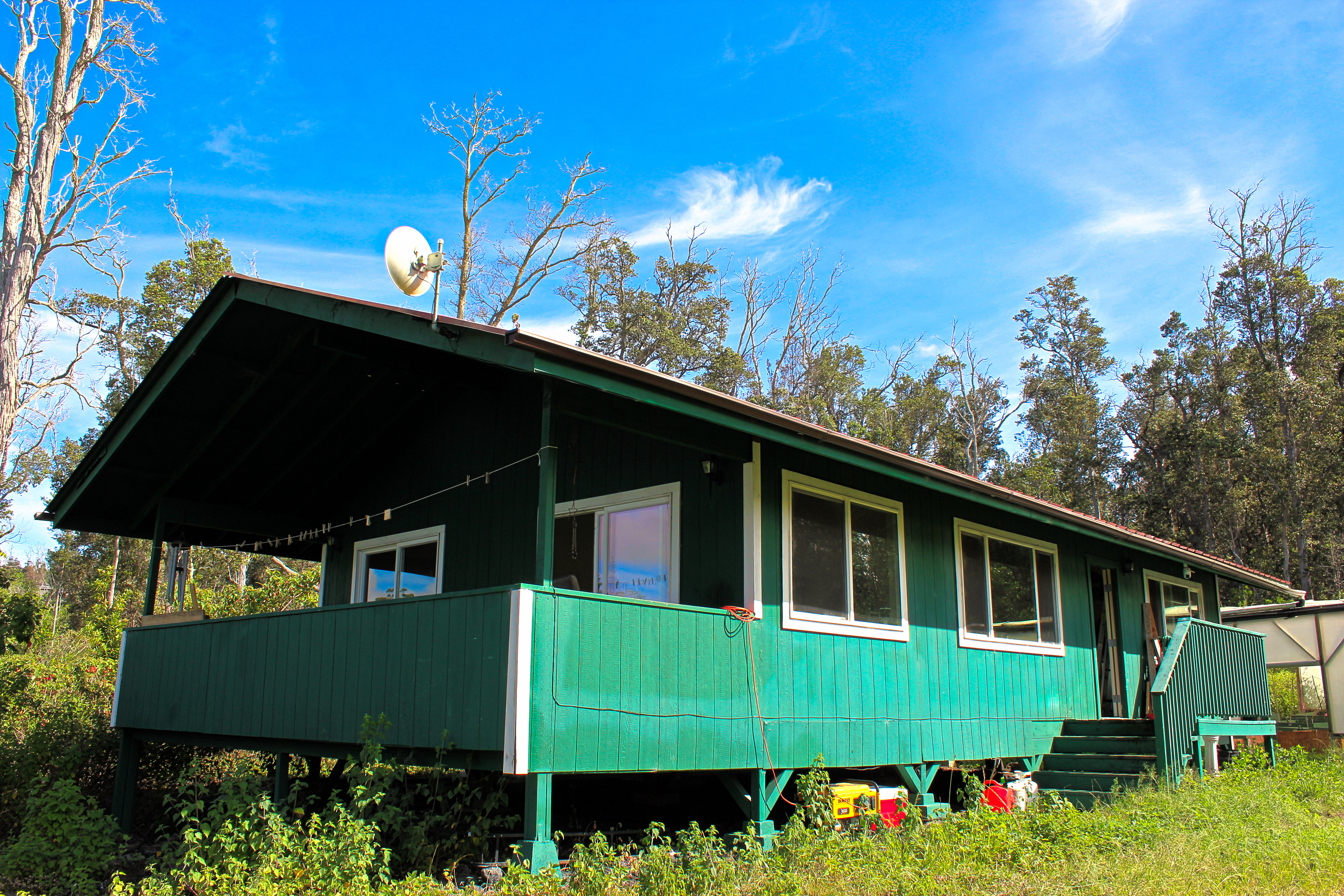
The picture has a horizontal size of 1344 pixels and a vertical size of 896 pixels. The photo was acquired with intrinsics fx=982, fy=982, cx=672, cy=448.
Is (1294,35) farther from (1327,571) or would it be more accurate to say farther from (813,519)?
(813,519)

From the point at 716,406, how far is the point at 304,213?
27.3 metres

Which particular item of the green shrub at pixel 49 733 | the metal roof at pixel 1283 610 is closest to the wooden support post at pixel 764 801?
the green shrub at pixel 49 733

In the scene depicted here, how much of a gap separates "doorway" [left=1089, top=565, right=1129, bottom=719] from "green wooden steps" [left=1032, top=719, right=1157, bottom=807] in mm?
1577

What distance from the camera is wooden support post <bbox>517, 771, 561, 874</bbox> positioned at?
19.4 feet

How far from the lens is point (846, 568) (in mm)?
8945

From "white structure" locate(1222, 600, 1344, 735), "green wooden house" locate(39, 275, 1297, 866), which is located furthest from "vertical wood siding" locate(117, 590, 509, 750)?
"white structure" locate(1222, 600, 1344, 735)

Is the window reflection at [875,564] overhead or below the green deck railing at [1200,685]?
overhead

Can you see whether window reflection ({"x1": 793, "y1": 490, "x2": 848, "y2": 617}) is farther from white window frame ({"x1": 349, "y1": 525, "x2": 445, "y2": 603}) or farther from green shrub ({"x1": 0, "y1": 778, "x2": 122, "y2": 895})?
green shrub ({"x1": 0, "y1": 778, "x2": 122, "y2": 895})

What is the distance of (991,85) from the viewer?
19281 millimetres

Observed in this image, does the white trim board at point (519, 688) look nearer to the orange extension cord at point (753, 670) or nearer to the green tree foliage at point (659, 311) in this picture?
the orange extension cord at point (753, 670)

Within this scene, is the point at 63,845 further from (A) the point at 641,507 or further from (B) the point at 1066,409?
(B) the point at 1066,409

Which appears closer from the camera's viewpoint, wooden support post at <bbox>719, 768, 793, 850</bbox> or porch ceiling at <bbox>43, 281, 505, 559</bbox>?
wooden support post at <bbox>719, 768, 793, 850</bbox>

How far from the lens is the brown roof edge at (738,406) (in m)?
6.12

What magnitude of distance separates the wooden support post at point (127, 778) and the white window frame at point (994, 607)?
8.94 meters
